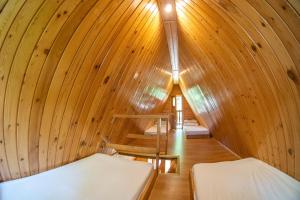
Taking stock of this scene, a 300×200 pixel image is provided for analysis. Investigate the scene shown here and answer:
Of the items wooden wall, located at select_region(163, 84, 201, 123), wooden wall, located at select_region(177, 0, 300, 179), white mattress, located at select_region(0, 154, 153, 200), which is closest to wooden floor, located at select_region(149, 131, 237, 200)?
white mattress, located at select_region(0, 154, 153, 200)

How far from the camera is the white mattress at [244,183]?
1.58 metres

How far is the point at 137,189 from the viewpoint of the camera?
1755 mm

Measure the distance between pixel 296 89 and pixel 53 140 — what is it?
236cm

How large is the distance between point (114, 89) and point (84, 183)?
1.54 meters

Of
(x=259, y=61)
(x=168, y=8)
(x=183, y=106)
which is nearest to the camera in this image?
(x=259, y=61)

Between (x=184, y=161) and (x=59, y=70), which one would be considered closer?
(x=59, y=70)

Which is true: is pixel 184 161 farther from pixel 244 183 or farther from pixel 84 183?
pixel 84 183

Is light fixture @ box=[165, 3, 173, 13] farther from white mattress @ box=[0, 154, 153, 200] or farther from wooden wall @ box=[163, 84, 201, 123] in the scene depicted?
wooden wall @ box=[163, 84, 201, 123]

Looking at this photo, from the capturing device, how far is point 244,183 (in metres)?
1.82

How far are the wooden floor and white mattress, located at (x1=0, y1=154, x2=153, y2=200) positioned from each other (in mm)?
502

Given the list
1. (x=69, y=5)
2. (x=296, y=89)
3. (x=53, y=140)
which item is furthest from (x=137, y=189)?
(x=69, y=5)

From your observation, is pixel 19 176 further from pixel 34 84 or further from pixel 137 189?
pixel 137 189

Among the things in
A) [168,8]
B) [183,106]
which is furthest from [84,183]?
[183,106]

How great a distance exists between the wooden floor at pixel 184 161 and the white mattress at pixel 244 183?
20.6 inches
